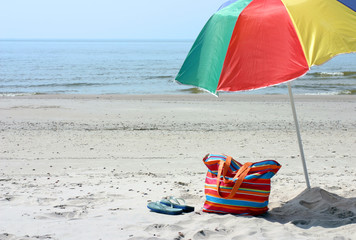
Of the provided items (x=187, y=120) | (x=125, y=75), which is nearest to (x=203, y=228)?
(x=187, y=120)

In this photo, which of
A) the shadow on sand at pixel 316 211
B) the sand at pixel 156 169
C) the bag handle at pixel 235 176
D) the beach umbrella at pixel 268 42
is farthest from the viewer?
the bag handle at pixel 235 176

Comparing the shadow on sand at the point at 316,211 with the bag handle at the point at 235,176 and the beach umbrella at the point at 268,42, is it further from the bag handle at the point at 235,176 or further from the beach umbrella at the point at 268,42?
the beach umbrella at the point at 268,42

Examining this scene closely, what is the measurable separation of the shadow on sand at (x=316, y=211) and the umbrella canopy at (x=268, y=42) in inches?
55.8

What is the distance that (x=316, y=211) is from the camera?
486 centimetres

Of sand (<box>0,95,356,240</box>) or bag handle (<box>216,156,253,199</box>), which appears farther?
bag handle (<box>216,156,253,199</box>)

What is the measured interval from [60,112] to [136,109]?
229 cm

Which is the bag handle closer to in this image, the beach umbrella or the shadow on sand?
the shadow on sand

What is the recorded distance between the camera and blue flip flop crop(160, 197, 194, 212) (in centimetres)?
500

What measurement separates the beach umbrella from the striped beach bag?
864mm

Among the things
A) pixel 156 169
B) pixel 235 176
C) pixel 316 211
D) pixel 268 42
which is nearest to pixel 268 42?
pixel 268 42

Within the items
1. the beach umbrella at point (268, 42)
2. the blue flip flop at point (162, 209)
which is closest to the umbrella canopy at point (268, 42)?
the beach umbrella at point (268, 42)

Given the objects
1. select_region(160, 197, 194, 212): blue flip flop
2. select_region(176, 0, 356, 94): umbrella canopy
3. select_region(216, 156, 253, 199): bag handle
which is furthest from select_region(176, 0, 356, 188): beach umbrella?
select_region(160, 197, 194, 212): blue flip flop

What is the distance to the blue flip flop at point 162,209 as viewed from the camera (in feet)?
15.9

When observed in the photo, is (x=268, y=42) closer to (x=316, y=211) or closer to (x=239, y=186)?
(x=239, y=186)
